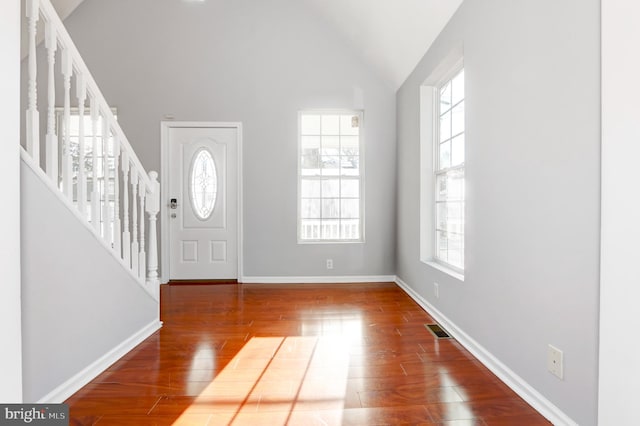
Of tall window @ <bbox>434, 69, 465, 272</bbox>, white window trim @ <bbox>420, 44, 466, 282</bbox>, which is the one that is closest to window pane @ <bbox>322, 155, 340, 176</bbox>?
white window trim @ <bbox>420, 44, 466, 282</bbox>

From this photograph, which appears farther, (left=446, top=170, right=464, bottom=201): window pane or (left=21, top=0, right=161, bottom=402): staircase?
(left=446, top=170, right=464, bottom=201): window pane

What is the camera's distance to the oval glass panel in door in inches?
168

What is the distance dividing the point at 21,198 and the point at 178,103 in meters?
3.08

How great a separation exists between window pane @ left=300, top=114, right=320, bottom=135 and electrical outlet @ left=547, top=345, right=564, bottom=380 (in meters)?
3.43

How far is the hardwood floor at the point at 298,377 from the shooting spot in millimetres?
1552

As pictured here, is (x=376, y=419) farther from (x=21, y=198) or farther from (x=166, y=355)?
(x=21, y=198)

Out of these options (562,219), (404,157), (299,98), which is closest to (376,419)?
(562,219)

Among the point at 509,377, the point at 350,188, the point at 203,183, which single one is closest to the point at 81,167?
the point at 203,183

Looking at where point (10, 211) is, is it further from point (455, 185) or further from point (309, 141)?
point (309, 141)

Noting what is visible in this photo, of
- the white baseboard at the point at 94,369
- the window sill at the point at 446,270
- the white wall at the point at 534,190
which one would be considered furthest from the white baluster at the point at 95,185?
the window sill at the point at 446,270

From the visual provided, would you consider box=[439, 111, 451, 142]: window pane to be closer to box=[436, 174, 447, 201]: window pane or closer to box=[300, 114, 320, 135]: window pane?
box=[436, 174, 447, 201]: window pane

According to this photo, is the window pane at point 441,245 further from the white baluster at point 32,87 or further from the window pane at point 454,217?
the white baluster at point 32,87

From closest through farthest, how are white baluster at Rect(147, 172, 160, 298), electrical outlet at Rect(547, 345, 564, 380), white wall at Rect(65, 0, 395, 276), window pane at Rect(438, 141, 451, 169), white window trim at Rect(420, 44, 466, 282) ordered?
electrical outlet at Rect(547, 345, 564, 380), white baluster at Rect(147, 172, 160, 298), window pane at Rect(438, 141, 451, 169), white window trim at Rect(420, 44, 466, 282), white wall at Rect(65, 0, 395, 276)

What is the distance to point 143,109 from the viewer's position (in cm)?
417
